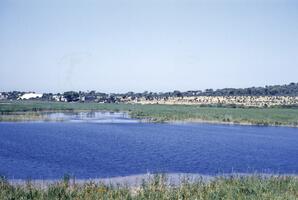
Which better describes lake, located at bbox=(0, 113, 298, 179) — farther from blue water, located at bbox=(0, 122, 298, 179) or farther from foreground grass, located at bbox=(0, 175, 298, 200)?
foreground grass, located at bbox=(0, 175, 298, 200)

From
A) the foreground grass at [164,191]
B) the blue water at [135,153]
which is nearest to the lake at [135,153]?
the blue water at [135,153]

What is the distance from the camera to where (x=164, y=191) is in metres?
17.7

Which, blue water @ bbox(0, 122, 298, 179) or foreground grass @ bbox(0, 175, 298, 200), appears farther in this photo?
blue water @ bbox(0, 122, 298, 179)

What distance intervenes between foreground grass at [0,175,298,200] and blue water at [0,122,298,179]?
402 centimetres

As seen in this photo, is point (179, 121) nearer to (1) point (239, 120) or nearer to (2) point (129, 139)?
(1) point (239, 120)

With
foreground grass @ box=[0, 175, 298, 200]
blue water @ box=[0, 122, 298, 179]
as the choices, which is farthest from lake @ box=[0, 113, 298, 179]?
foreground grass @ box=[0, 175, 298, 200]

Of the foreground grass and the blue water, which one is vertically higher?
the foreground grass

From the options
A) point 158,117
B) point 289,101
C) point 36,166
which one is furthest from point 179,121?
point 289,101

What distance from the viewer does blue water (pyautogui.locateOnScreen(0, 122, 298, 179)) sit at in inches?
1209

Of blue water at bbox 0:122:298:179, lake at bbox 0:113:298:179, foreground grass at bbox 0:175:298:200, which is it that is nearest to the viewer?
foreground grass at bbox 0:175:298:200

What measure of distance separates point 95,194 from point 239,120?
6520 centimetres

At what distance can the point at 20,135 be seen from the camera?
53.9 meters

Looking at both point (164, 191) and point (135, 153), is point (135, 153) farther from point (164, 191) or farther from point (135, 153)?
point (164, 191)

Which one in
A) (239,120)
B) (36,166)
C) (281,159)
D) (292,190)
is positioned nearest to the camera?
(292,190)
